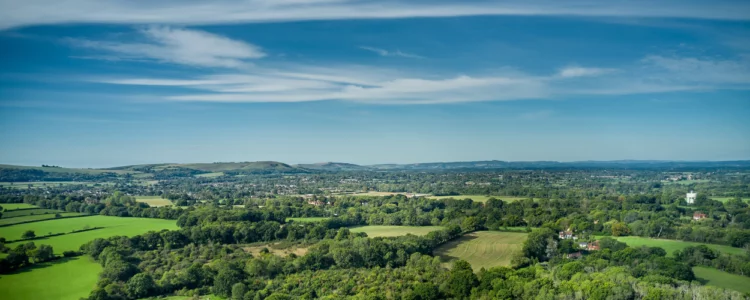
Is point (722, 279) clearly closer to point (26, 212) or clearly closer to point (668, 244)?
point (668, 244)

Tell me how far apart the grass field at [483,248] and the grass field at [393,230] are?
2.89 meters

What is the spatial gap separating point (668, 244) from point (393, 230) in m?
15.6

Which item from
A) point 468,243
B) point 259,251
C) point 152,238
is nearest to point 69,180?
point 152,238

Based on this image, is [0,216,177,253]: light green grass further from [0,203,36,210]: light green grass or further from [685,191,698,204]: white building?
[685,191,698,204]: white building

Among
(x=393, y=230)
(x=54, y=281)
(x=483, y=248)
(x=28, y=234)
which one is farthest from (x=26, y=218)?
(x=483, y=248)

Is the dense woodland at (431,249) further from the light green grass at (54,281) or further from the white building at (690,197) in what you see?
the light green grass at (54,281)

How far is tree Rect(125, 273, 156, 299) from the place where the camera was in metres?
16.0

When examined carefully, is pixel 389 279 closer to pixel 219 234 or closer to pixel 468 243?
pixel 468 243

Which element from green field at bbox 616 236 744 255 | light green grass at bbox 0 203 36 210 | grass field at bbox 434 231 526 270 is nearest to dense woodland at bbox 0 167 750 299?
light green grass at bbox 0 203 36 210

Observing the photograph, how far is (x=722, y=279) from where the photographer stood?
16.3 meters

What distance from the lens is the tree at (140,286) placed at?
16.0 meters

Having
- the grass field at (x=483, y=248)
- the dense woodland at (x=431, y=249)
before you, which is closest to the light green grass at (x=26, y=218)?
the dense woodland at (x=431, y=249)

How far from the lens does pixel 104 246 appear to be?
21344 millimetres

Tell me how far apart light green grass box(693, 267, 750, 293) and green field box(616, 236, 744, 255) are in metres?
1.69
